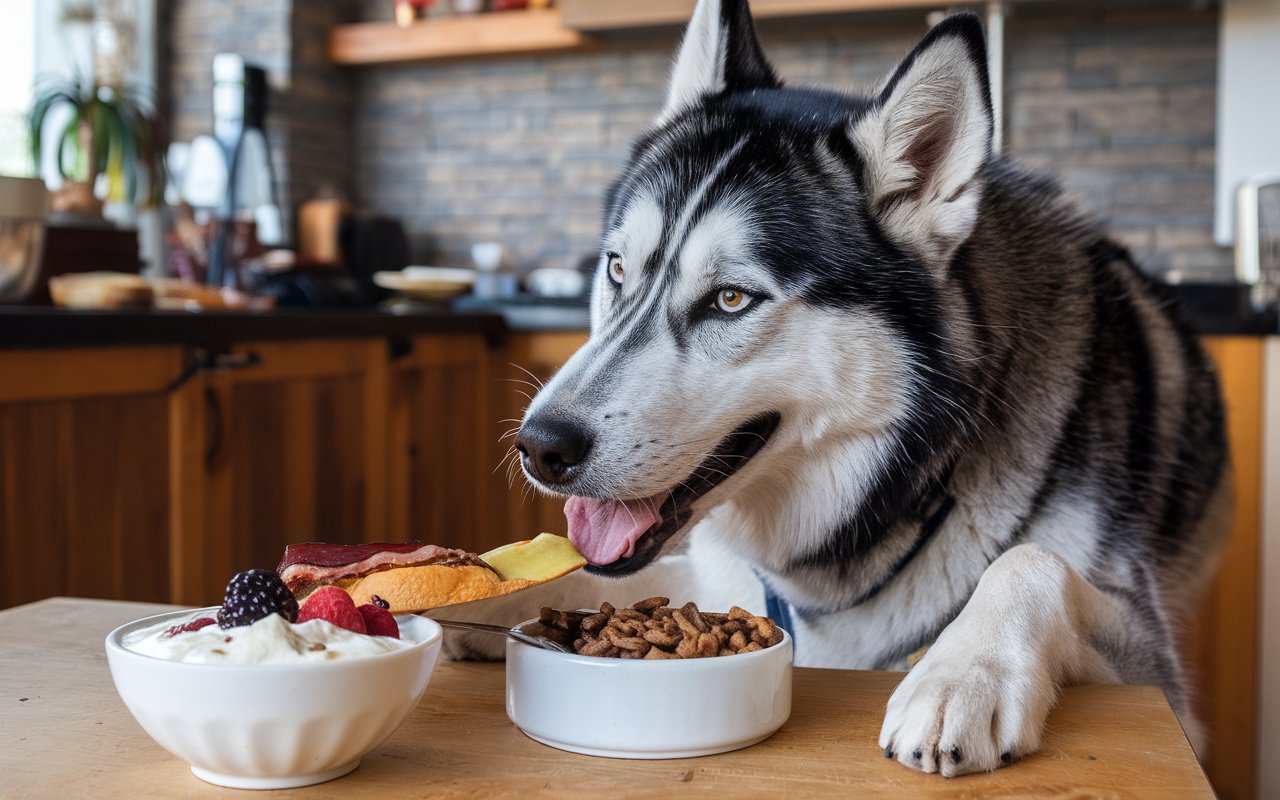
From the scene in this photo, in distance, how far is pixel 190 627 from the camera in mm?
672

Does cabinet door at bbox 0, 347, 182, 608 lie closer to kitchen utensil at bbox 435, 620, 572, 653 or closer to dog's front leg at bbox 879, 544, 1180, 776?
kitchen utensil at bbox 435, 620, 572, 653

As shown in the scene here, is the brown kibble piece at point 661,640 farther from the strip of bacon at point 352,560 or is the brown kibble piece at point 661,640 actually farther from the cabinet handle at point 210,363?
the cabinet handle at point 210,363

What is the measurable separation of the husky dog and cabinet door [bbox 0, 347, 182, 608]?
1.04m

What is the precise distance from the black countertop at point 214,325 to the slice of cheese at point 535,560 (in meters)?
1.28

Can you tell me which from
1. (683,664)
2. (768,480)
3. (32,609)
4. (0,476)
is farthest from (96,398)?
(683,664)

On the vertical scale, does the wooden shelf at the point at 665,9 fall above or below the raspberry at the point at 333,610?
above

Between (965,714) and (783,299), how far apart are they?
494 millimetres

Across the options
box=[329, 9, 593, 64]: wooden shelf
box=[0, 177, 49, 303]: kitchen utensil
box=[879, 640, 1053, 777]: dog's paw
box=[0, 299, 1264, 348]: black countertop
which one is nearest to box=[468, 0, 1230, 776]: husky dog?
box=[879, 640, 1053, 777]: dog's paw

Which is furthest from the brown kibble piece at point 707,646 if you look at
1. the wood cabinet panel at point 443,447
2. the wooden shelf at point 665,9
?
the wooden shelf at point 665,9

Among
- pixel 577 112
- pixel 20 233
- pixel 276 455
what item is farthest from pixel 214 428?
pixel 577 112

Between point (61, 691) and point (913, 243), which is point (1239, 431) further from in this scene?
point (61, 691)

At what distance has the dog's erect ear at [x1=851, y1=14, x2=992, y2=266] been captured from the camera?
108 cm

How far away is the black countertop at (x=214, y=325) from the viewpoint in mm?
1818

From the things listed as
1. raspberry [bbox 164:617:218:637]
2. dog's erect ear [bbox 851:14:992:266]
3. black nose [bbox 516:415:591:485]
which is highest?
dog's erect ear [bbox 851:14:992:266]
